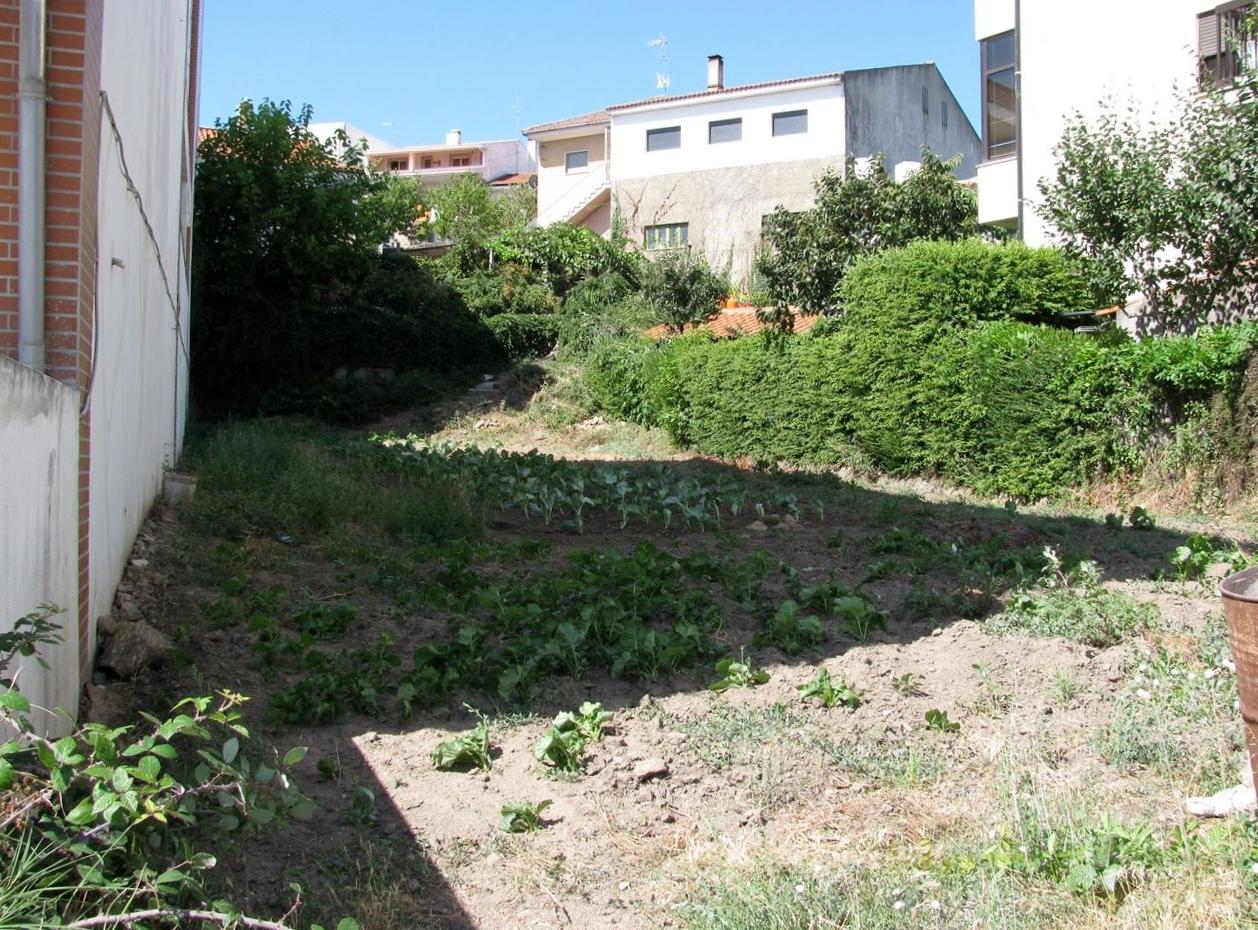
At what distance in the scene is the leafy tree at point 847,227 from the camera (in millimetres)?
21781

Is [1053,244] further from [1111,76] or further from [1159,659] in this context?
[1159,659]

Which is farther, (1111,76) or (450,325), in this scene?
(450,325)

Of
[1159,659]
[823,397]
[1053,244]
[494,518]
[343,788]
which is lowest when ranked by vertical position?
[343,788]

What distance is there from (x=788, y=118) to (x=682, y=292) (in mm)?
13460

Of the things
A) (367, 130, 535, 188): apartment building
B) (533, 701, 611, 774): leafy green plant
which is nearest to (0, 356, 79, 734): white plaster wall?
(533, 701, 611, 774): leafy green plant

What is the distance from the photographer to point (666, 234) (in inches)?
1491

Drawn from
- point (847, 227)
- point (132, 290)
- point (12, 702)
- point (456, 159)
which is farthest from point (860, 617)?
point (456, 159)

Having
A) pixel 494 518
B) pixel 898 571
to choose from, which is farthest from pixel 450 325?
pixel 898 571

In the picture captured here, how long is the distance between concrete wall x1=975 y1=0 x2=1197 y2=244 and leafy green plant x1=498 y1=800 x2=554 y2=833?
14.3 metres

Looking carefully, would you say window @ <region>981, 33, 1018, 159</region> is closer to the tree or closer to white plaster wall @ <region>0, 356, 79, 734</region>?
the tree

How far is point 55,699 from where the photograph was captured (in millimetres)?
4191

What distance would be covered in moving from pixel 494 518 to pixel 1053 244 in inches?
412

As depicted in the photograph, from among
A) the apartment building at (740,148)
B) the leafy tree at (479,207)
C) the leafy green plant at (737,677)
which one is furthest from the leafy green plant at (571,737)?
the leafy tree at (479,207)

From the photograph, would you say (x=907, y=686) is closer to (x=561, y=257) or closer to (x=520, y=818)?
(x=520, y=818)
